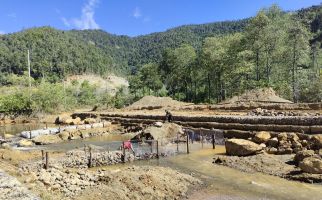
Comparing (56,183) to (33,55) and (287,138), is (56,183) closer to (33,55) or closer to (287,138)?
(287,138)

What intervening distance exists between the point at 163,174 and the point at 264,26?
4168cm

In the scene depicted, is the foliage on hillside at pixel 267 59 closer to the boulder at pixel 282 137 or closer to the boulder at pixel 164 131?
the boulder at pixel 164 131

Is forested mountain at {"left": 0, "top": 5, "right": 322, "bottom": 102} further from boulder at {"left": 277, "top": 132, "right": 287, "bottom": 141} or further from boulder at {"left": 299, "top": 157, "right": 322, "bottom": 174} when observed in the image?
boulder at {"left": 299, "top": 157, "right": 322, "bottom": 174}

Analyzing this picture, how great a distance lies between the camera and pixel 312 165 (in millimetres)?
17859

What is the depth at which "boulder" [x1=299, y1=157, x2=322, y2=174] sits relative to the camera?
1764 cm

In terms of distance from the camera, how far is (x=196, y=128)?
119ft

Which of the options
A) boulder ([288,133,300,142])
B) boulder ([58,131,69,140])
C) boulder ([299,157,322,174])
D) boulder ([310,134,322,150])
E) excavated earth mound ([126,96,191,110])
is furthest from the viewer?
excavated earth mound ([126,96,191,110])

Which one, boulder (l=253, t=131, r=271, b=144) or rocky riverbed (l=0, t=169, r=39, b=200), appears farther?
boulder (l=253, t=131, r=271, b=144)

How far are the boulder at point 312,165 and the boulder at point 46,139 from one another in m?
25.5

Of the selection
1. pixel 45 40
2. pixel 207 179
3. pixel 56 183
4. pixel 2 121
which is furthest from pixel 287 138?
pixel 45 40

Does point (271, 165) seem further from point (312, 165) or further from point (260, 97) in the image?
point (260, 97)

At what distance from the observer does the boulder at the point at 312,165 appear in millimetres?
17641

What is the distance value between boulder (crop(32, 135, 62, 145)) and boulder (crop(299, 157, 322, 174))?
83.6 feet

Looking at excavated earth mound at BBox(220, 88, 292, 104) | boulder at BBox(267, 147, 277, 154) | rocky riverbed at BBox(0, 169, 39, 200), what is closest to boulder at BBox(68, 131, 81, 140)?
excavated earth mound at BBox(220, 88, 292, 104)
